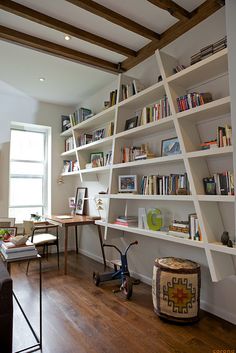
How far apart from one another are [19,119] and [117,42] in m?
2.45

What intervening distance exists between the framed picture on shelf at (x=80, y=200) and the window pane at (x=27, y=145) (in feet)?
3.52

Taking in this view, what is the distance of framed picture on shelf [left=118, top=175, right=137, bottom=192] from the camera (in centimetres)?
307

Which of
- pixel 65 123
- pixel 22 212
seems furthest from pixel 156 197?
pixel 22 212

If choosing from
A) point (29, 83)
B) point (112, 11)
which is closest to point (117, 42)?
point (112, 11)

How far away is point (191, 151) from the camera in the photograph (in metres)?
2.33

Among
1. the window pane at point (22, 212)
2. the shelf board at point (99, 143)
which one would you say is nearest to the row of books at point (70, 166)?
the shelf board at point (99, 143)

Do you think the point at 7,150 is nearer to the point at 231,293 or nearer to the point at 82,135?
the point at 82,135

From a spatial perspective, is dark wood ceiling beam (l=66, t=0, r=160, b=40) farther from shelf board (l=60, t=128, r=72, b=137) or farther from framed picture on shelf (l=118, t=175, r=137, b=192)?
shelf board (l=60, t=128, r=72, b=137)

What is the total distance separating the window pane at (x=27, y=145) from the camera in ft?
15.1

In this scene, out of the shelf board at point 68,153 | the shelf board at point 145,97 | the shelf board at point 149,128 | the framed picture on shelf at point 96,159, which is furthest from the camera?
the shelf board at point 68,153

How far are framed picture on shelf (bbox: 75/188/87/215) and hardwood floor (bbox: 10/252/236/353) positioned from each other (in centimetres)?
162

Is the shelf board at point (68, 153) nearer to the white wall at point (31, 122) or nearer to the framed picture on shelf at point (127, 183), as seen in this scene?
the white wall at point (31, 122)

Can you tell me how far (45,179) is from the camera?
4.92 meters

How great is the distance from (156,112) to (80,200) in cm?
249
